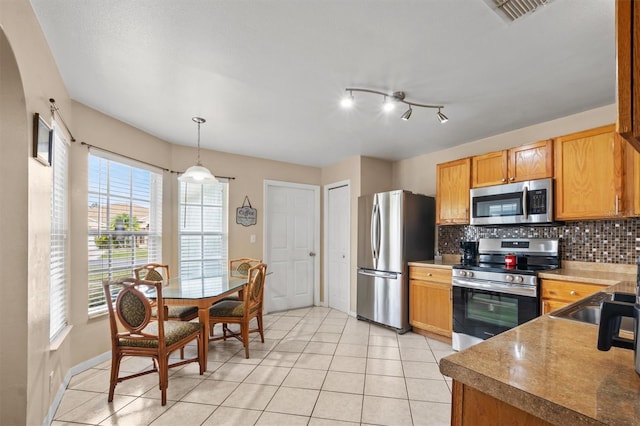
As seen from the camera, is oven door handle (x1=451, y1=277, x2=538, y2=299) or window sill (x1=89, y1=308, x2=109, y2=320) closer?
oven door handle (x1=451, y1=277, x2=538, y2=299)

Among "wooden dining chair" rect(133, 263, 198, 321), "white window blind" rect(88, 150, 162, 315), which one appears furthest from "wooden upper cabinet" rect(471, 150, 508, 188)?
"white window blind" rect(88, 150, 162, 315)

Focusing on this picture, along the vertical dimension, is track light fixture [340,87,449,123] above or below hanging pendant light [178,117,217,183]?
above

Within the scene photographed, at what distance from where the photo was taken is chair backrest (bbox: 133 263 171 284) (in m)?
3.18

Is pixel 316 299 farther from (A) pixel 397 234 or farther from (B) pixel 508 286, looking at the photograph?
(B) pixel 508 286

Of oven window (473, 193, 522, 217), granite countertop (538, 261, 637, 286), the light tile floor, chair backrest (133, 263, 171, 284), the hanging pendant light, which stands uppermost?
the hanging pendant light

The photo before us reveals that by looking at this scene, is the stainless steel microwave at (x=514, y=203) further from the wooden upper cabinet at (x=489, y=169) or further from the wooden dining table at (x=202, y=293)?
the wooden dining table at (x=202, y=293)

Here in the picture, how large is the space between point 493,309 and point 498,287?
0.24 metres

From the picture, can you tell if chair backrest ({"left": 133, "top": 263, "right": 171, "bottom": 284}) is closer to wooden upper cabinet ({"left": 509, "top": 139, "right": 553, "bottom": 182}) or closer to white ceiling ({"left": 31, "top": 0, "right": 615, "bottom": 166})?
white ceiling ({"left": 31, "top": 0, "right": 615, "bottom": 166})

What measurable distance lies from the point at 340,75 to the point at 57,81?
2092mm

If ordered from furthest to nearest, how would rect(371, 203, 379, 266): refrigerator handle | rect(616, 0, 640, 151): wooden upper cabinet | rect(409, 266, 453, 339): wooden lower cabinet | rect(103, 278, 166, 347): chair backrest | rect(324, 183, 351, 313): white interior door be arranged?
1. rect(324, 183, 351, 313): white interior door
2. rect(371, 203, 379, 266): refrigerator handle
3. rect(409, 266, 453, 339): wooden lower cabinet
4. rect(103, 278, 166, 347): chair backrest
5. rect(616, 0, 640, 151): wooden upper cabinet

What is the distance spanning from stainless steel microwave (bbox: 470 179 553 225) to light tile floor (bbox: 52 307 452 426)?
1526 millimetres

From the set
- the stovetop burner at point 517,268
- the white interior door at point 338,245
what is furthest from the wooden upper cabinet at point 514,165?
the white interior door at point 338,245

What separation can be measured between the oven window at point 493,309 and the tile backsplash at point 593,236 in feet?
2.63

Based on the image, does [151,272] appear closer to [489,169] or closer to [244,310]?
[244,310]
